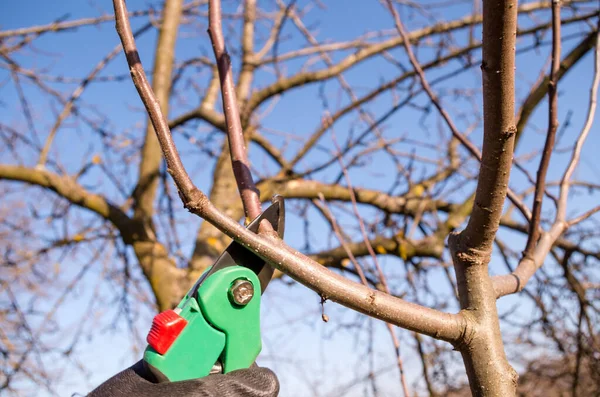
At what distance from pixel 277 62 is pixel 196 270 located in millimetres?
2022

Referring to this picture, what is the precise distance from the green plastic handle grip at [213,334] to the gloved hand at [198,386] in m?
0.03

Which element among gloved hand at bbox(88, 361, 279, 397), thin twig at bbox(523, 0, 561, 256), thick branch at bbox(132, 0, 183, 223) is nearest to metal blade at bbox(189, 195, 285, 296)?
gloved hand at bbox(88, 361, 279, 397)

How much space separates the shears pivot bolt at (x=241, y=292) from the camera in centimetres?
95

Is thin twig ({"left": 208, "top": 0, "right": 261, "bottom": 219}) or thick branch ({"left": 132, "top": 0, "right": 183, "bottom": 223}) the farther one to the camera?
thick branch ({"left": 132, "top": 0, "right": 183, "bottom": 223})

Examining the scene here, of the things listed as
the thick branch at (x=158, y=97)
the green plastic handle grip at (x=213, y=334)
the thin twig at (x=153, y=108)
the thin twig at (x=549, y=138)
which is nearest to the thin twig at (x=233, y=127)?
the green plastic handle grip at (x=213, y=334)

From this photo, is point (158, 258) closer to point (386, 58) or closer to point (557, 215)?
point (386, 58)

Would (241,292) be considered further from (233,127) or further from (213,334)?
(233,127)

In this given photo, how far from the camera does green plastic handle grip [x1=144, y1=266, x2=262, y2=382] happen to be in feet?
2.91

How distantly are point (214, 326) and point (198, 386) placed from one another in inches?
5.2

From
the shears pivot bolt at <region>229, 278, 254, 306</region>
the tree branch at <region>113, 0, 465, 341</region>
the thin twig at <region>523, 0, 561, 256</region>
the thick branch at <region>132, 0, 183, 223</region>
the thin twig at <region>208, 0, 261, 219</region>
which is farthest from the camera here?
the thick branch at <region>132, 0, 183, 223</region>

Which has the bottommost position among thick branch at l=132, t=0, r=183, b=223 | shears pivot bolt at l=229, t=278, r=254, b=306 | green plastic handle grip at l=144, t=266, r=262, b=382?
green plastic handle grip at l=144, t=266, r=262, b=382

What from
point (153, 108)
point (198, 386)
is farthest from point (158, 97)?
point (198, 386)

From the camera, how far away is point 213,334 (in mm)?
933

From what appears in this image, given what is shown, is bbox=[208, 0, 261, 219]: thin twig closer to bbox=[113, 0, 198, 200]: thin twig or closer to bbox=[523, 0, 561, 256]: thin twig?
bbox=[113, 0, 198, 200]: thin twig
